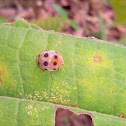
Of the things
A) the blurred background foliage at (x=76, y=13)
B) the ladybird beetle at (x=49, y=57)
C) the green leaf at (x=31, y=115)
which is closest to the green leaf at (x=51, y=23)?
the blurred background foliage at (x=76, y=13)

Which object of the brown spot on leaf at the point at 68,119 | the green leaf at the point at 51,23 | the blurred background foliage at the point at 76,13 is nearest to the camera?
the green leaf at the point at 51,23

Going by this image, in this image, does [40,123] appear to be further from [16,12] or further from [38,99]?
[16,12]

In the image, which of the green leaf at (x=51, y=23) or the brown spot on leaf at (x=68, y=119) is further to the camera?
the brown spot on leaf at (x=68, y=119)

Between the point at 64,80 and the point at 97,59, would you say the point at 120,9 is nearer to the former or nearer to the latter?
the point at 97,59

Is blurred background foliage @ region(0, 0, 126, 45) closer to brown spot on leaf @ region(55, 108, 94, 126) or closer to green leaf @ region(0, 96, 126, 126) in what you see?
brown spot on leaf @ region(55, 108, 94, 126)

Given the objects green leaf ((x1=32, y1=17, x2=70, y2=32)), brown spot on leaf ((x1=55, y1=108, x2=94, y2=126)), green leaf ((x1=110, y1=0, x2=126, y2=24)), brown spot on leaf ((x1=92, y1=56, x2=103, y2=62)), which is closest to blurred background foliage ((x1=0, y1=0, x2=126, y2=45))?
green leaf ((x1=110, y1=0, x2=126, y2=24))

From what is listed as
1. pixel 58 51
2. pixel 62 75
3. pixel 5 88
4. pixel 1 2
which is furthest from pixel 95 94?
pixel 1 2

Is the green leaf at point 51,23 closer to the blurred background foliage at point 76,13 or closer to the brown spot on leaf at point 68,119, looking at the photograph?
the blurred background foliage at point 76,13

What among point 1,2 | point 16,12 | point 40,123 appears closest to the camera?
point 40,123
